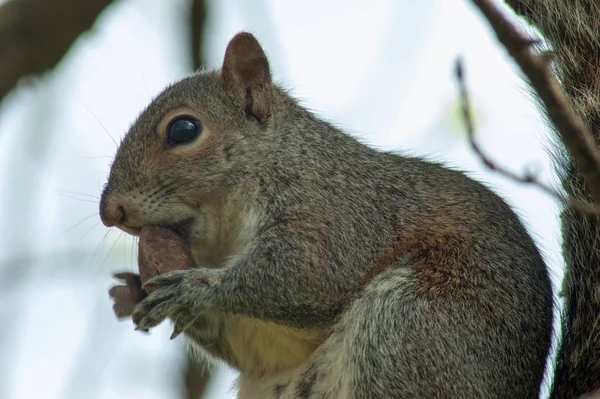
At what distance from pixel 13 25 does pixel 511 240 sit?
186 centimetres

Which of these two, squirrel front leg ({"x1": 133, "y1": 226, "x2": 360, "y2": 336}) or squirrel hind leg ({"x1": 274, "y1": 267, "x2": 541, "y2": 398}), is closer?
squirrel hind leg ({"x1": 274, "y1": 267, "x2": 541, "y2": 398})

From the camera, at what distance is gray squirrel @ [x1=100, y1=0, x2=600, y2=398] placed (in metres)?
2.85

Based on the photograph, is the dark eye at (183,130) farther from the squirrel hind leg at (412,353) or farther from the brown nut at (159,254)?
the squirrel hind leg at (412,353)

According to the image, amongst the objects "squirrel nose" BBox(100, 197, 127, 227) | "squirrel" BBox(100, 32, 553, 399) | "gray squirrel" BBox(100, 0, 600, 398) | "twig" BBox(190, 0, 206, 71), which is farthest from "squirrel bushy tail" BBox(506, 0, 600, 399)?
"squirrel nose" BBox(100, 197, 127, 227)

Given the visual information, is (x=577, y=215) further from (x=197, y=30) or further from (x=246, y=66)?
(x=197, y=30)

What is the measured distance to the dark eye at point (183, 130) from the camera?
333 cm

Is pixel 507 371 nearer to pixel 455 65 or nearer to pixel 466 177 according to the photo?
pixel 466 177

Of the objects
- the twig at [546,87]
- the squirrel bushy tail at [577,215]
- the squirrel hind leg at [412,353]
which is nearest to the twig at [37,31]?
the squirrel hind leg at [412,353]

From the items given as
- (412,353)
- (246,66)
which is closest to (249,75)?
(246,66)

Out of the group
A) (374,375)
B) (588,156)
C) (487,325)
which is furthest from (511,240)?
(588,156)

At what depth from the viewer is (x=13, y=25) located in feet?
10.2

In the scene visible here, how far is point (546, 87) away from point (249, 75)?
1959 millimetres

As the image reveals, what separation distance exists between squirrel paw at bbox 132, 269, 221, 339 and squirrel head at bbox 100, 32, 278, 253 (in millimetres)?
264

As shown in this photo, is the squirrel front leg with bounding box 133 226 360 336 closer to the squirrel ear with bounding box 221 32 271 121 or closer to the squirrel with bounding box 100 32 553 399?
the squirrel with bounding box 100 32 553 399
